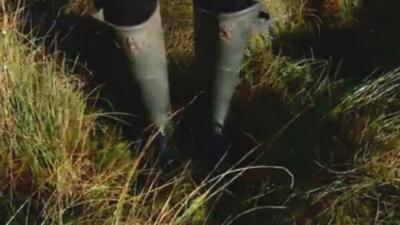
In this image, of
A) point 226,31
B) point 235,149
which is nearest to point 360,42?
point 235,149

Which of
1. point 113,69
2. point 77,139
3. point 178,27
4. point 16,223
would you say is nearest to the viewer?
point 16,223

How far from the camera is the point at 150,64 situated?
7.89 ft

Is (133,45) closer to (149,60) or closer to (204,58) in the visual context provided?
(149,60)

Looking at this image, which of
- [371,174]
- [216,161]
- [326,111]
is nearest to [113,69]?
[216,161]

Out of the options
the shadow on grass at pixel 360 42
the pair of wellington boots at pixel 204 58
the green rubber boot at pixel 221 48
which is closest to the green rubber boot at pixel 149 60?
the pair of wellington boots at pixel 204 58

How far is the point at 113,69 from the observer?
2680mm

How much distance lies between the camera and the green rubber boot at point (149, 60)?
2.31 metres

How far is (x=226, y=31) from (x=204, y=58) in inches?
5.7

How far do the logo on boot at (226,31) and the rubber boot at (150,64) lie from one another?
150 millimetres

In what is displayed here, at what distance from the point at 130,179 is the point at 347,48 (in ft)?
2.86

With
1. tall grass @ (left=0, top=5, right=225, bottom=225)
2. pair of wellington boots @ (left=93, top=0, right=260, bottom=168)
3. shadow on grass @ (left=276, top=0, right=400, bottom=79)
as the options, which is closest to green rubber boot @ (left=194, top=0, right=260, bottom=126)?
pair of wellington boots @ (left=93, top=0, right=260, bottom=168)

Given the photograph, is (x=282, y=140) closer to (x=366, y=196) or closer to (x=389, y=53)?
(x=366, y=196)

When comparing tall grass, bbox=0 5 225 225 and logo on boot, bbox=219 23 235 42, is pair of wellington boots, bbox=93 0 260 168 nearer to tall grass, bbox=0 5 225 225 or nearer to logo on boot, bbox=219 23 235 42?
logo on boot, bbox=219 23 235 42

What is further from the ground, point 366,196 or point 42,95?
point 42,95
